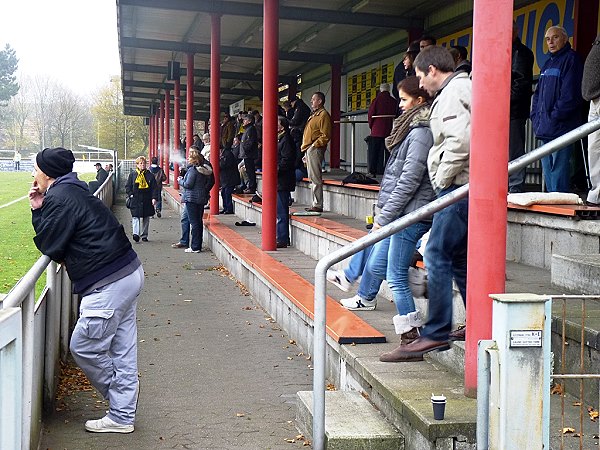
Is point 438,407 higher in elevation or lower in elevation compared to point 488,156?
lower

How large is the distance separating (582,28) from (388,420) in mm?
8301

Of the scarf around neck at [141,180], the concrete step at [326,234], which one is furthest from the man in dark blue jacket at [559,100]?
the scarf around neck at [141,180]

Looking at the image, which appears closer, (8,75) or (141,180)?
(141,180)

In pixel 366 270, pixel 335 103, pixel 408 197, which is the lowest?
pixel 366 270

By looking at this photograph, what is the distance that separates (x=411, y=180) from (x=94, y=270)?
78.0 inches

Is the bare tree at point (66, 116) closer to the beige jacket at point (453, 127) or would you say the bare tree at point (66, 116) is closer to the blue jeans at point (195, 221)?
the blue jeans at point (195, 221)

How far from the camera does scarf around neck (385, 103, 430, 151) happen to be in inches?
214

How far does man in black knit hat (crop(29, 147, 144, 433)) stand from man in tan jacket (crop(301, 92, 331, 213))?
7.62 meters

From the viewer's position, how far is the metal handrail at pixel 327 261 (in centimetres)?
446

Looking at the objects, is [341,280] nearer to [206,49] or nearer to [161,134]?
[206,49]

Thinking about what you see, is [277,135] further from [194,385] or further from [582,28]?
[194,385]

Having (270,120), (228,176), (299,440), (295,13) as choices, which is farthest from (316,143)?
(299,440)

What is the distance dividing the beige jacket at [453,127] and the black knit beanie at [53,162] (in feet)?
7.07

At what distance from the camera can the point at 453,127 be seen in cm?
479
